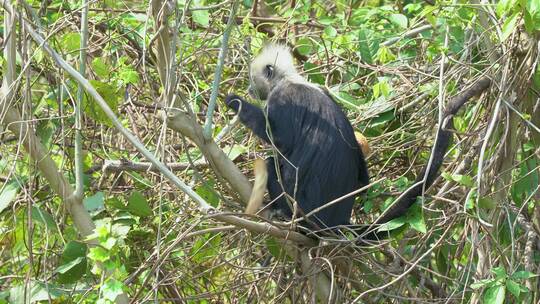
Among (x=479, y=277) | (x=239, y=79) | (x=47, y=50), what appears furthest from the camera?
(x=239, y=79)

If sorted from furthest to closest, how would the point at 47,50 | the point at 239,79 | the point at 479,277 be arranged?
1. the point at 239,79
2. the point at 479,277
3. the point at 47,50

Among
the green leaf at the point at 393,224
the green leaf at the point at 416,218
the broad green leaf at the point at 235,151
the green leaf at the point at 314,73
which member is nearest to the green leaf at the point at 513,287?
the green leaf at the point at 416,218

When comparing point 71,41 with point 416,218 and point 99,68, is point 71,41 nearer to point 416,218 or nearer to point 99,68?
point 99,68

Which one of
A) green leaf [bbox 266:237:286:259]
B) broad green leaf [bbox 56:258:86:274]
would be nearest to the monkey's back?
green leaf [bbox 266:237:286:259]

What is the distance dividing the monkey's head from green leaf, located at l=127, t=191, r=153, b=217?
1272 millimetres

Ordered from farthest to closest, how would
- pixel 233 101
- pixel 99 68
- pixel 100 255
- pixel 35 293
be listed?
1. pixel 233 101
2. pixel 99 68
3. pixel 35 293
4. pixel 100 255

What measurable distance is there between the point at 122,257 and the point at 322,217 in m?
1.02

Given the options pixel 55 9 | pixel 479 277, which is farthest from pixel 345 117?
pixel 55 9

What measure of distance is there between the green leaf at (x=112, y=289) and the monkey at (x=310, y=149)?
154 cm

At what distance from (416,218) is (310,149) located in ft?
2.91

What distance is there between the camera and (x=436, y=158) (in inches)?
161

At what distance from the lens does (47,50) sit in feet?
11.1

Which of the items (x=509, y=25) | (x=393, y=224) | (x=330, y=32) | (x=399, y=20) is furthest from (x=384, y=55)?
(x=509, y=25)

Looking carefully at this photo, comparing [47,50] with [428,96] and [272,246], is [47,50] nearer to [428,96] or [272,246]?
[272,246]
